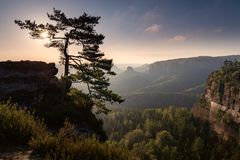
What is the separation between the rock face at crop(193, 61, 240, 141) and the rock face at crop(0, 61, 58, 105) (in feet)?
418

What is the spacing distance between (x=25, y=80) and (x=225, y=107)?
165663mm

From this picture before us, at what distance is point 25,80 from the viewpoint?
3103cm

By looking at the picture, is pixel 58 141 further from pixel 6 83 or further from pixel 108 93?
pixel 6 83

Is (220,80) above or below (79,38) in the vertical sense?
below

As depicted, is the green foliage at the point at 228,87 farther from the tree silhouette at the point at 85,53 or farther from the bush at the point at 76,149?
the bush at the point at 76,149

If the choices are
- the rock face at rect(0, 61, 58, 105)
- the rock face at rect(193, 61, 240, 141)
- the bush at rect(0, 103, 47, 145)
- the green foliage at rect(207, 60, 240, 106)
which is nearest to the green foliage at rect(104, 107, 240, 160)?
the rock face at rect(193, 61, 240, 141)

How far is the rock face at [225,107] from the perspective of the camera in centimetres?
15450

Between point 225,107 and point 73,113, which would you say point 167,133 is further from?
point 73,113

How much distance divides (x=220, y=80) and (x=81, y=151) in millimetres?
198255

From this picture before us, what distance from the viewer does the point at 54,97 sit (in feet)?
92.5

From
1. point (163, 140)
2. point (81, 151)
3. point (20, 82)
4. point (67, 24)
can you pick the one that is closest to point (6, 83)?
point (20, 82)

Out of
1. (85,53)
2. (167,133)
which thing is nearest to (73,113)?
(85,53)

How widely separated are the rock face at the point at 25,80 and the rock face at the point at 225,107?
127409 mm

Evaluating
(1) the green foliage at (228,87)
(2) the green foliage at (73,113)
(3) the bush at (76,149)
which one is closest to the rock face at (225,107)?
(1) the green foliage at (228,87)
